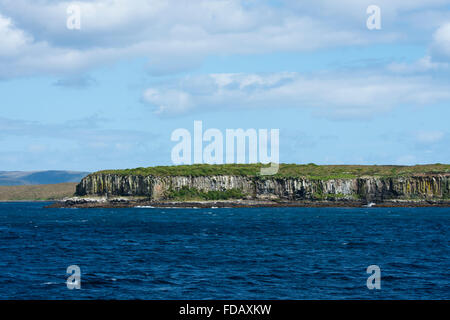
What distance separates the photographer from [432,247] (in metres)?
68.9

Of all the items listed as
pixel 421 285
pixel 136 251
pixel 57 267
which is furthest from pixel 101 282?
pixel 421 285

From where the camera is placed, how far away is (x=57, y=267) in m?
53.2

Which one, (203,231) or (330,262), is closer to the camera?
(330,262)

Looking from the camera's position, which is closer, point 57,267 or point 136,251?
point 57,267

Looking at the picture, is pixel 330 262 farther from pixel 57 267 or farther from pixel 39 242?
pixel 39 242

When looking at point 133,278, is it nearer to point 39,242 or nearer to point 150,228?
point 39,242

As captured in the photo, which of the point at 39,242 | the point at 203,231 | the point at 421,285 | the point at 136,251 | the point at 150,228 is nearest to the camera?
the point at 421,285

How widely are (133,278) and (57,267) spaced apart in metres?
10.5
